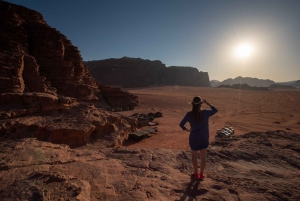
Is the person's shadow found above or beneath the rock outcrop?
beneath

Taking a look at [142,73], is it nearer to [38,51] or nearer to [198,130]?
[38,51]

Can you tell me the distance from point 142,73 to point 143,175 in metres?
74.1

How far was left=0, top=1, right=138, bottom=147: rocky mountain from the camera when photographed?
5.28m

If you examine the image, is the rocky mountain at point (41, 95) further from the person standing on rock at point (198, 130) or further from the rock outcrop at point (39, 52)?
the person standing on rock at point (198, 130)

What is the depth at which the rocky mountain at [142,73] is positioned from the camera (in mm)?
71588

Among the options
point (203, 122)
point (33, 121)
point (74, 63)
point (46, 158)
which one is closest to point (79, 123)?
point (33, 121)

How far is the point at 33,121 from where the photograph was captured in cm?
521

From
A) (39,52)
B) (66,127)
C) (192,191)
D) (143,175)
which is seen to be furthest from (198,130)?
(39,52)

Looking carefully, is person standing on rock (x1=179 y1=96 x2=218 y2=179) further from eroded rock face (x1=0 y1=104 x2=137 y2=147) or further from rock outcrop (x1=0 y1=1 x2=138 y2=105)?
rock outcrop (x1=0 y1=1 x2=138 y2=105)

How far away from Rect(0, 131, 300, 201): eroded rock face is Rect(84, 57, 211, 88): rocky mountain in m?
62.4

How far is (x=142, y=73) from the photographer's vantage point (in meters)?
75.3

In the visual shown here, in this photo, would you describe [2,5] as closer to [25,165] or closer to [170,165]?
[25,165]

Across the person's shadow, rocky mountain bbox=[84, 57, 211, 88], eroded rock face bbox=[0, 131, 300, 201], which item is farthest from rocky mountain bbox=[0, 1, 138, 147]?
rocky mountain bbox=[84, 57, 211, 88]

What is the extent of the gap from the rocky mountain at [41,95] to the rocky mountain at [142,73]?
51128 millimetres
